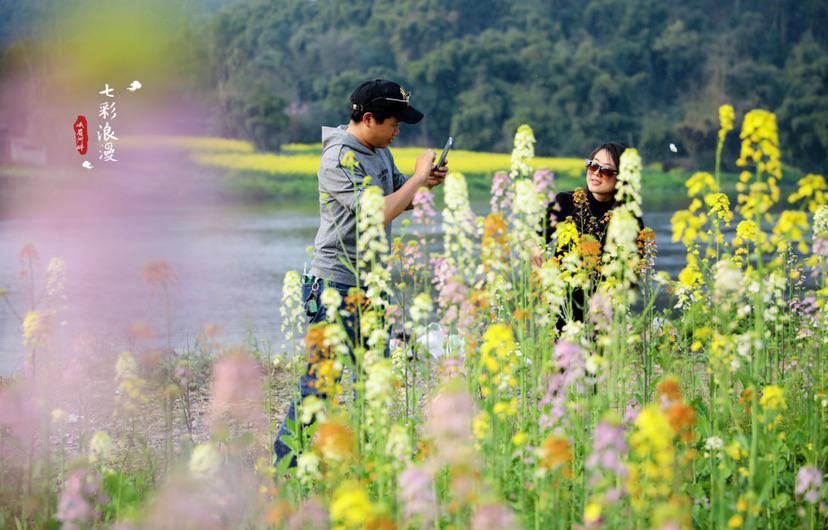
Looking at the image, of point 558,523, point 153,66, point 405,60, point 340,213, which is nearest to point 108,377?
point 340,213

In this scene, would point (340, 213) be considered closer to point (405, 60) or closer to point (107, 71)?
point (107, 71)

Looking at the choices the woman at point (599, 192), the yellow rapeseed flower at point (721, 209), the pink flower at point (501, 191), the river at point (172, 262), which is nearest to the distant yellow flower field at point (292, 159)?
the river at point (172, 262)

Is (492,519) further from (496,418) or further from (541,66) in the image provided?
(541,66)

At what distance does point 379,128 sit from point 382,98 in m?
0.12

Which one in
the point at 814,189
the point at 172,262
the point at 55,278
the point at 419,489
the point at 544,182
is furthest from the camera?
the point at 172,262

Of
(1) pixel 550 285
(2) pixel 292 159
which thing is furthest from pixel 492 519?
(2) pixel 292 159

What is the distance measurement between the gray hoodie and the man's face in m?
0.06

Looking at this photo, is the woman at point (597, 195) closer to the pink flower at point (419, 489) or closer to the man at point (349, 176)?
the man at point (349, 176)

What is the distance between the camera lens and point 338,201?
157 inches

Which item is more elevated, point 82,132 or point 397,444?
point 82,132

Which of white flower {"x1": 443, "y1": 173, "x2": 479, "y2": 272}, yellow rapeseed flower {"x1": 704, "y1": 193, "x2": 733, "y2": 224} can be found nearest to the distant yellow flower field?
yellow rapeseed flower {"x1": 704, "y1": 193, "x2": 733, "y2": 224}

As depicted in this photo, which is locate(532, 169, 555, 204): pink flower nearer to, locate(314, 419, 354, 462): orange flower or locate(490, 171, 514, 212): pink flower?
locate(490, 171, 514, 212): pink flower

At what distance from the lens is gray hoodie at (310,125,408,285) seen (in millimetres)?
3943

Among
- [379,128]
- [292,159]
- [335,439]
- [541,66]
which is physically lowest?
[335,439]
